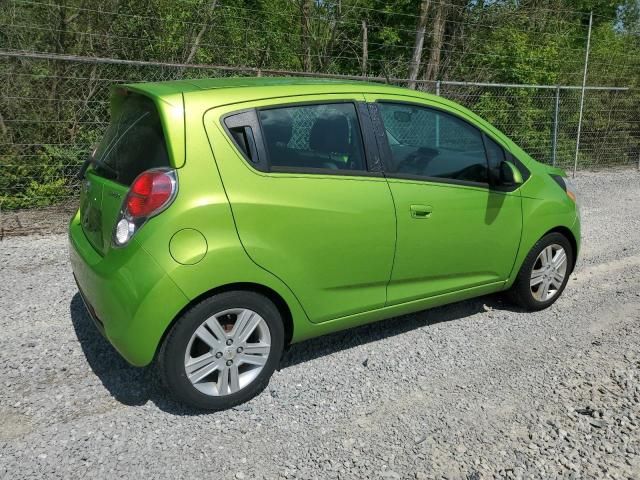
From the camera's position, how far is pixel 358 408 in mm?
3086

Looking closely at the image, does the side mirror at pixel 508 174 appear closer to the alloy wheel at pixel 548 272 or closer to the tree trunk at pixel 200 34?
the alloy wheel at pixel 548 272

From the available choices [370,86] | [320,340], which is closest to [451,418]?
[320,340]

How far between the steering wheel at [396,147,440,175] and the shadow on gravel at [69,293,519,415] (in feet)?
4.01

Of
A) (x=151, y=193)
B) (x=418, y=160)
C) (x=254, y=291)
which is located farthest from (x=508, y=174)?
(x=151, y=193)

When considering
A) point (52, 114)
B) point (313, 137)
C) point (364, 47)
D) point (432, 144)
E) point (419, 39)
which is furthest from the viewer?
point (419, 39)

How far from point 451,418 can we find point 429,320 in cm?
128

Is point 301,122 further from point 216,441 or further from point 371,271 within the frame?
point 216,441

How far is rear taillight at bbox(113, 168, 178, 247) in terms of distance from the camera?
2.67 m

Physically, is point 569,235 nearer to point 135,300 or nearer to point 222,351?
point 222,351

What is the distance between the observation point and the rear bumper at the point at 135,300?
263cm

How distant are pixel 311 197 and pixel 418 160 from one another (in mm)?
923

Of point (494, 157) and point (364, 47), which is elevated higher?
point (364, 47)

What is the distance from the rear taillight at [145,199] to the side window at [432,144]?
4.45 ft

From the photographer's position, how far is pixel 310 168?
3.09 metres
